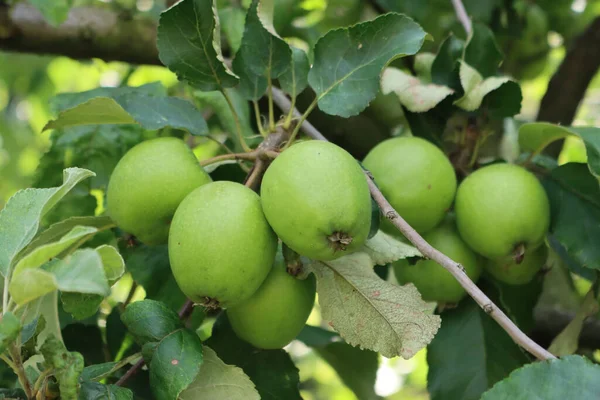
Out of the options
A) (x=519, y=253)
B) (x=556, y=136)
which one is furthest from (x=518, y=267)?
(x=556, y=136)

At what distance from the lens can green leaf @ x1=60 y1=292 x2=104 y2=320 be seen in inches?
30.9

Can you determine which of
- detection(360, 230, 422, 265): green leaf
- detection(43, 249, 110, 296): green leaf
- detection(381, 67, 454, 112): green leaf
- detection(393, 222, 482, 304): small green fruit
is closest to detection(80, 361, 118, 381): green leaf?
detection(43, 249, 110, 296): green leaf

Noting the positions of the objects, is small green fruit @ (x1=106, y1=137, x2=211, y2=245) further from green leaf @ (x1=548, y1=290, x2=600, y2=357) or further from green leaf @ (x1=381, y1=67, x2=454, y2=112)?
green leaf @ (x1=548, y1=290, x2=600, y2=357)

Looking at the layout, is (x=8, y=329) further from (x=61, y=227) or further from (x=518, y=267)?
(x=518, y=267)

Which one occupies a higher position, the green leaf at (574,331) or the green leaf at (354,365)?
the green leaf at (574,331)

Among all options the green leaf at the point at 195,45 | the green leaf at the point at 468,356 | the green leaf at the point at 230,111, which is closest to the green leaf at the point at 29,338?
the green leaf at the point at 195,45

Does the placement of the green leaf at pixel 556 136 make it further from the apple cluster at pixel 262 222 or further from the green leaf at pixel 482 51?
the apple cluster at pixel 262 222

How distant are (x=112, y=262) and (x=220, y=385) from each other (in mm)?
231

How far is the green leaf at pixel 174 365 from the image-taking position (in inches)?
29.8

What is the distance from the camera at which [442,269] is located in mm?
1054

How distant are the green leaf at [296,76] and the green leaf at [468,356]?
1.47 ft

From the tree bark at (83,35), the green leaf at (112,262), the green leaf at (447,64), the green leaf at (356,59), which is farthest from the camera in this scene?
the tree bark at (83,35)

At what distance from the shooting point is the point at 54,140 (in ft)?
4.02

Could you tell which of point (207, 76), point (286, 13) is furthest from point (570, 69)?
point (207, 76)
